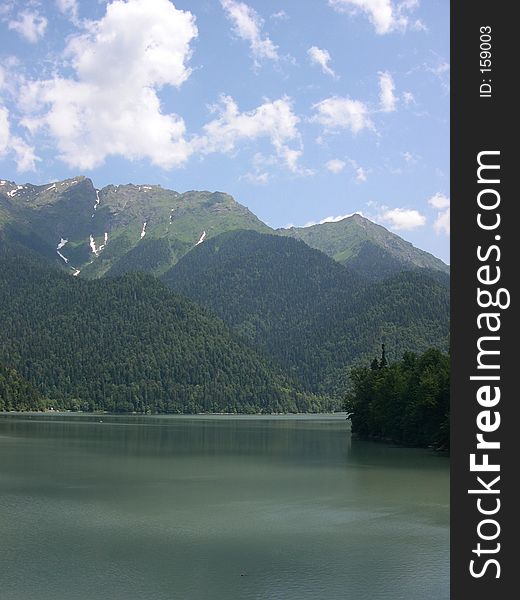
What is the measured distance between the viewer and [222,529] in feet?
140

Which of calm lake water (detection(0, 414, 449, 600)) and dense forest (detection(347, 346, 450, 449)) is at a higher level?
dense forest (detection(347, 346, 450, 449))

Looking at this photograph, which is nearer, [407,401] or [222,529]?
[222,529]

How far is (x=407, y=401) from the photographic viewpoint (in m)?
108

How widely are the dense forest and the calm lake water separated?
1325 cm

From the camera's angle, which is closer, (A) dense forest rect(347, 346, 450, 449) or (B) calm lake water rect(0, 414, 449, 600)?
(B) calm lake water rect(0, 414, 449, 600)

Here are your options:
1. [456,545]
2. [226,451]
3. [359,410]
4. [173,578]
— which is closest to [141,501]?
[173,578]

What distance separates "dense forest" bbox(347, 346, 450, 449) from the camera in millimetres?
95500

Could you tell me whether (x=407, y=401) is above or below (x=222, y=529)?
above

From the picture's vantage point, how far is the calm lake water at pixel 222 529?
31000 mm

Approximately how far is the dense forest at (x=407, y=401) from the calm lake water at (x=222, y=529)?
1325 cm

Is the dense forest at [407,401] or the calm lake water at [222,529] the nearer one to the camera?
the calm lake water at [222,529]

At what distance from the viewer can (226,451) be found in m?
98.7

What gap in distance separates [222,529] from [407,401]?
69.3 m

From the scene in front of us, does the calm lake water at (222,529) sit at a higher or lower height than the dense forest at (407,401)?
lower
